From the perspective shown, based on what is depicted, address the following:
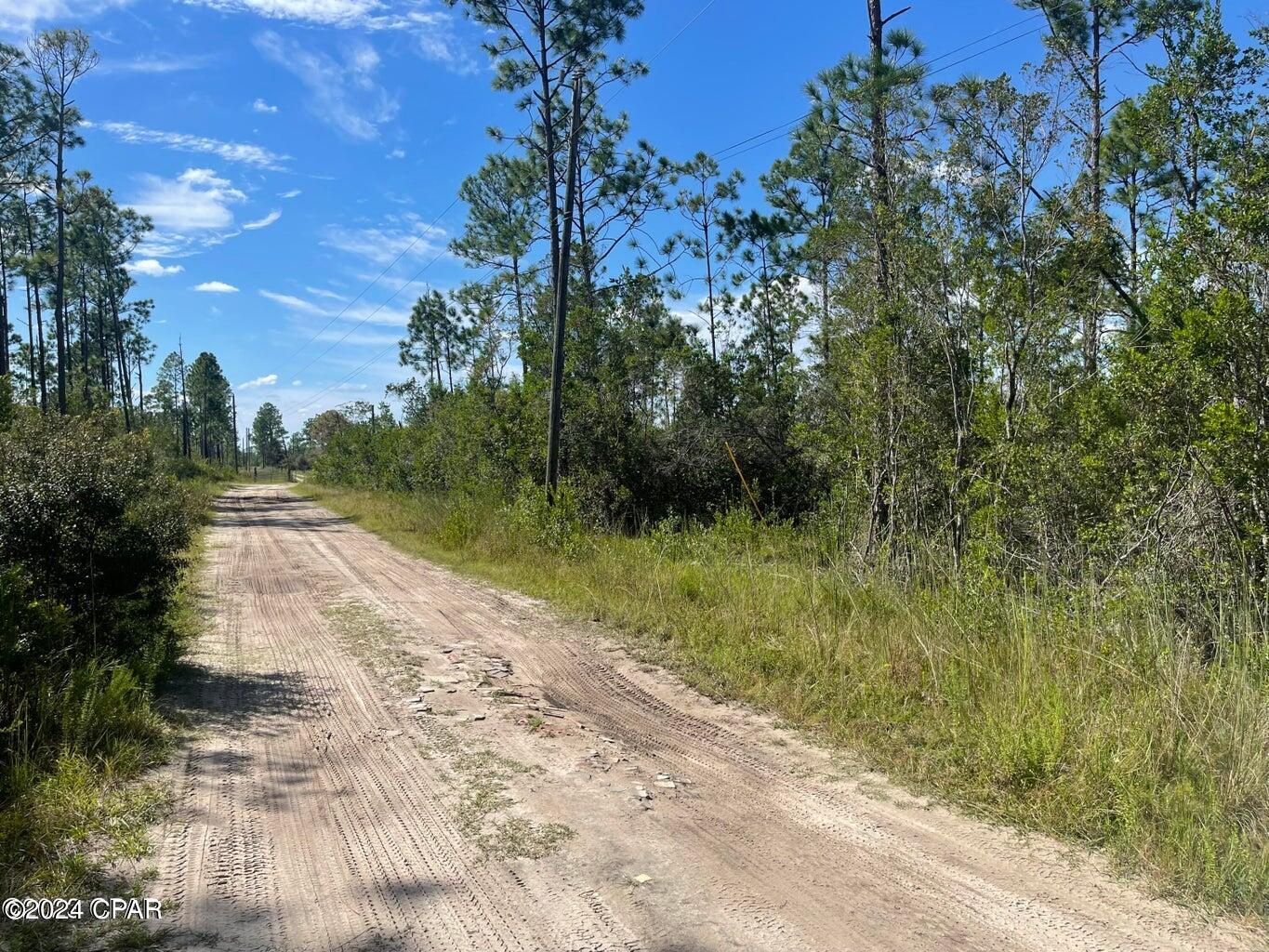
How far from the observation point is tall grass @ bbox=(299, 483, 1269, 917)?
357 centimetres

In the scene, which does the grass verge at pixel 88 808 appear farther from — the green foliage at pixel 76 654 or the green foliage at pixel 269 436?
the green foliage at pixel 269 436

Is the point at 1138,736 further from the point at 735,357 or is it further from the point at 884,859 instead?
the point at 735,357

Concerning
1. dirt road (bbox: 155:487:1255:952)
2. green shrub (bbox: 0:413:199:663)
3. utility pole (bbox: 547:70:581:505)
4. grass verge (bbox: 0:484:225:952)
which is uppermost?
utility pole (bbox: 547:70:581:505)

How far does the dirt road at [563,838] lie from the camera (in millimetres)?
3002

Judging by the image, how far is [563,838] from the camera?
3.75m

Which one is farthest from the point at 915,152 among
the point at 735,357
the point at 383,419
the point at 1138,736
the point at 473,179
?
the point at 383,419

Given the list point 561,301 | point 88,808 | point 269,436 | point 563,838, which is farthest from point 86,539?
point 269,436

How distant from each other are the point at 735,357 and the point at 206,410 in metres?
70.2

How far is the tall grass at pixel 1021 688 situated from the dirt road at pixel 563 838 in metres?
0.31

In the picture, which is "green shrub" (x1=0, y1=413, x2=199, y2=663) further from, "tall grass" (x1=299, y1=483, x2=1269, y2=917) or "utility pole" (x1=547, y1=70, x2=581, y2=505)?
"utility pole" (x1=547, y1=70, x2=581, y2=505)

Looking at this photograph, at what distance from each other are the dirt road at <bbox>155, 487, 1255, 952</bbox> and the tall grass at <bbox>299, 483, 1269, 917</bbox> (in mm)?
306

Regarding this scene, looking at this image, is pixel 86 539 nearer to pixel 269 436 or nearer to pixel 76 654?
pixel 76 654

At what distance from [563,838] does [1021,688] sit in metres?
2.96

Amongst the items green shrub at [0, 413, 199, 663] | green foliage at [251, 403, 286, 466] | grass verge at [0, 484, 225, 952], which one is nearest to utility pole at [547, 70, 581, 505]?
green shrub at [0, 413, 199, 663]
